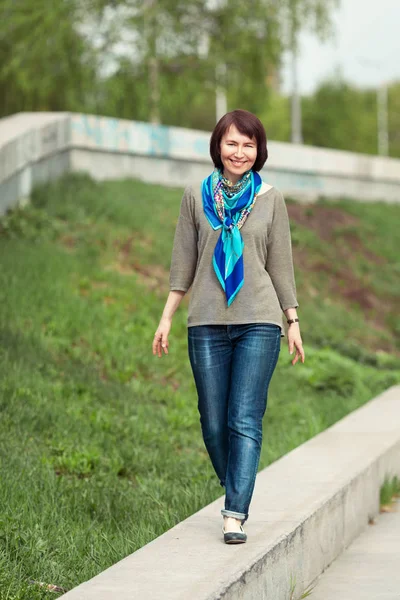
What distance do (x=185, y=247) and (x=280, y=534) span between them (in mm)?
1272

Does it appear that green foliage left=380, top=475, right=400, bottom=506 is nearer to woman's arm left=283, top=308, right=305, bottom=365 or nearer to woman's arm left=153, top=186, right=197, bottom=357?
woman's arm left=283, top=308, right=305, bottom=365

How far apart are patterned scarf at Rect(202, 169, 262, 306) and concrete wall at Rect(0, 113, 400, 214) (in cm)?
394

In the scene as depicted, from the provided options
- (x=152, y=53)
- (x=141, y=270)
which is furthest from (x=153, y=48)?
(x=141, y=270)

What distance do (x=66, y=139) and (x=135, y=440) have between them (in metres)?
9.82

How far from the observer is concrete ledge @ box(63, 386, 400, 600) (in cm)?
403

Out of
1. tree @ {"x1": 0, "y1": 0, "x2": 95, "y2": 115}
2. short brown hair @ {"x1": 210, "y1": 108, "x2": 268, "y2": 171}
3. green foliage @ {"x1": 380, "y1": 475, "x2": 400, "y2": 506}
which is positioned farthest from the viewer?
tree @ {"x1": 0, "y1": 0, "x2": 95, "y2": 115}

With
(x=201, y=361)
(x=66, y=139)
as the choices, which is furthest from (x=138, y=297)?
(x=201, y=361)

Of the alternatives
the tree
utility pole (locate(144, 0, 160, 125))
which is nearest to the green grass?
utility pole (locate(144, 0, 160, 125))

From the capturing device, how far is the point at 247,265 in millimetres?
4758

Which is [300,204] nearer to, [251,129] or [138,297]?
[138,297]

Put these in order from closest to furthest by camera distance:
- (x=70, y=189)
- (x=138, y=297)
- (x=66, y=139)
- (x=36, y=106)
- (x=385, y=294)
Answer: (x=138, y=297), (x=70, y=189), (x=66, y=139), (x=385, y=294), (x=36, y=106)

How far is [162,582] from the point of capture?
13.2 ft

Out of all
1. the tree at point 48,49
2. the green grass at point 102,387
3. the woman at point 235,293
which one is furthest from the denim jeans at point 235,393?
the tree at point 48,49

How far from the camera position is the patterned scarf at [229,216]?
15.4 feet
